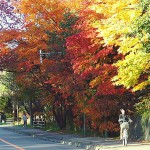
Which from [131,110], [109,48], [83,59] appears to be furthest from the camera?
[131,110]

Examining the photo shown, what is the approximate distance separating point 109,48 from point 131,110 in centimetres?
491

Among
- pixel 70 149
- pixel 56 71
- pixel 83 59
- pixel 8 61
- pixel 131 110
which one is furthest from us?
pixel 8 61

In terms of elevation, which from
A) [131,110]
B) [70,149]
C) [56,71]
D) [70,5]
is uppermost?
[70,5]

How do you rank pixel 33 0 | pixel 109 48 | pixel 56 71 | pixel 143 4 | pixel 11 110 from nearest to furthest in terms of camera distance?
pixel 143 4 → pixel 109 48 → pixel 56 71 → pixel 33 0 → pixel 11 110

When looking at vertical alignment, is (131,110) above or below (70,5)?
below

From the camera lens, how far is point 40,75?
3092 centimetres

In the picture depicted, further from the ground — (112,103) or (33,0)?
(33,0)

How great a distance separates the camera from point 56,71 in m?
26.6

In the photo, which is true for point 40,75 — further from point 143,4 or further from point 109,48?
point 143,4

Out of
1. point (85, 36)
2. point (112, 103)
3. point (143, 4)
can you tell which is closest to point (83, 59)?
point (85, 36)

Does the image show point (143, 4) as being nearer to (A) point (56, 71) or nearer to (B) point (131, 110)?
(B) point (131, 110)

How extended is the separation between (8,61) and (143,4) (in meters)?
18.7

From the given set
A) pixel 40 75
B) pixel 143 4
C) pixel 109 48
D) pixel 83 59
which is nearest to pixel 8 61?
pixel 40 75

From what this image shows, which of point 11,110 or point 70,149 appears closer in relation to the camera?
point 70,149
